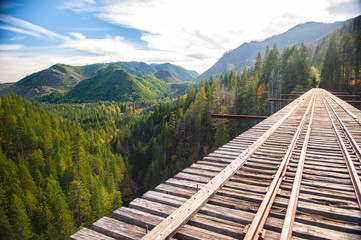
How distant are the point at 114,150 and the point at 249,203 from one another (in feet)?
306

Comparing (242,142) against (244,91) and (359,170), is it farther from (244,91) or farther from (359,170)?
(244,91)

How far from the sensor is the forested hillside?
39.2 metres

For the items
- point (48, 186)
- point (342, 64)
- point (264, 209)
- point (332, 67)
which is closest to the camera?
point (264, 209)

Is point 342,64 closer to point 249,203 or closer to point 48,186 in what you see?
point 249,203

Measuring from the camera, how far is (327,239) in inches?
112

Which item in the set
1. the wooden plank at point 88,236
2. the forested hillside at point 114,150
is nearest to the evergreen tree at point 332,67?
the forested hillside at point 114,150

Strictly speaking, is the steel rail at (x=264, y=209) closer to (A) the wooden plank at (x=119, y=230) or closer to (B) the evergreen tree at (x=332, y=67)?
(A) the wooden plank at (x=119, y=230)

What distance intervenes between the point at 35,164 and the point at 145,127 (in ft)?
163

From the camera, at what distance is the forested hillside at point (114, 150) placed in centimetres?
3922

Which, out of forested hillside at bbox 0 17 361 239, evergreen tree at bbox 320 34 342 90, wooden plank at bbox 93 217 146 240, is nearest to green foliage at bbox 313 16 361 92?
evergreen tree at bbox 320 34 342 90

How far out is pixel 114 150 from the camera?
91.2 m

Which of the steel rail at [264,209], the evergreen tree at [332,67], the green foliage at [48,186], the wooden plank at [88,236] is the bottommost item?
the green foliage at [48,186]

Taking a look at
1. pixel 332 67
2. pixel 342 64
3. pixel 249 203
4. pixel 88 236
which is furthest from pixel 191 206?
pixel 342 64

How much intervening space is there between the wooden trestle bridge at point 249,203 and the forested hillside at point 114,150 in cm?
3803
